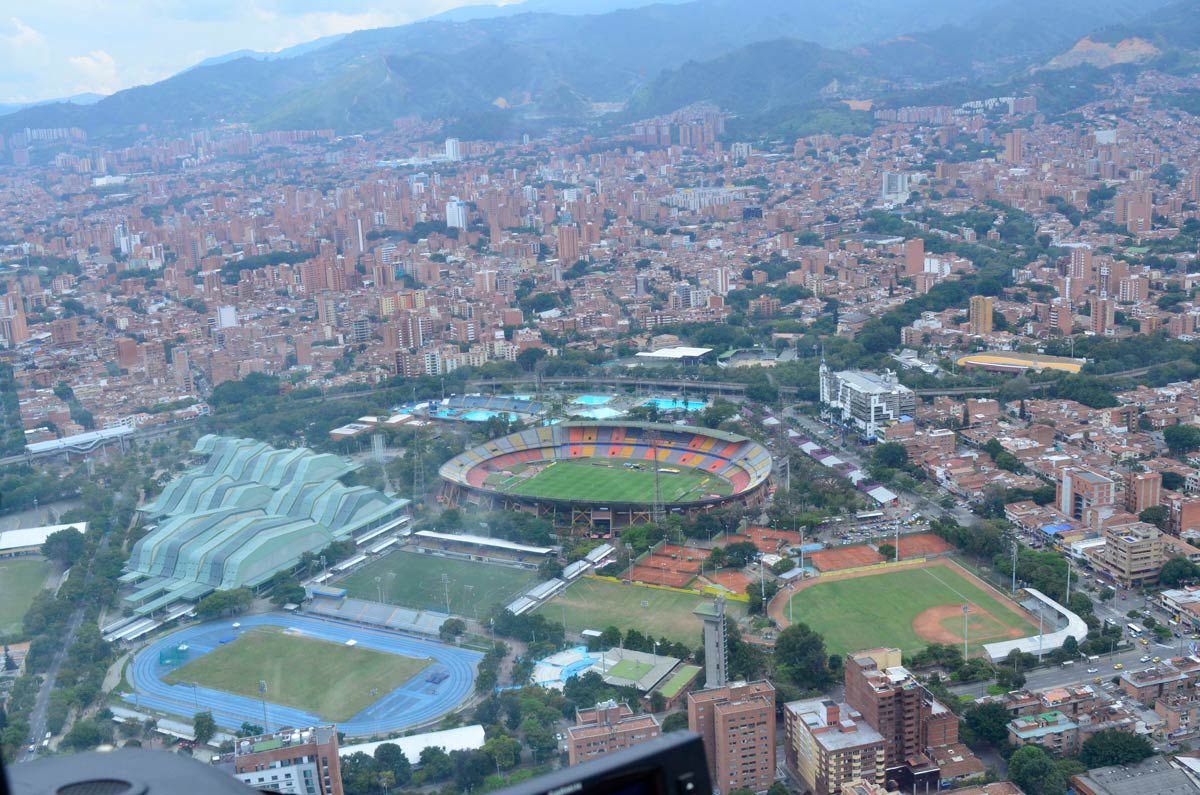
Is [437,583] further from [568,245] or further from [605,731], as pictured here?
[568,245]

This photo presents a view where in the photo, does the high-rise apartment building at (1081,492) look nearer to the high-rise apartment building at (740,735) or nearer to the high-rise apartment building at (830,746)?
the high-rise apartment building at (830,746)

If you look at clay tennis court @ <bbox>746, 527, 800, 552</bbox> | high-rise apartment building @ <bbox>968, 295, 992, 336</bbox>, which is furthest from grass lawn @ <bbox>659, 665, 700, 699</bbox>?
high-rise apartment building @ <bbox>968, 295, 992, 336</bbox>

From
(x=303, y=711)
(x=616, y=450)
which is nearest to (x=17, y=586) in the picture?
(x=303, y=711)

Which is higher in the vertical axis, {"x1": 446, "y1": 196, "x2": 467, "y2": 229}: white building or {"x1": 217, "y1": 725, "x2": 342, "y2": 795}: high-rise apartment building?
{"x1": 446, "y1": 196, "x2": 467, "y2": 229}: white building

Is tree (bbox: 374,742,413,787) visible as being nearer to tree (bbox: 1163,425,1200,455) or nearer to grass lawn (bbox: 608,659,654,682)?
grass lawn (bbox: 608,659,654,682)

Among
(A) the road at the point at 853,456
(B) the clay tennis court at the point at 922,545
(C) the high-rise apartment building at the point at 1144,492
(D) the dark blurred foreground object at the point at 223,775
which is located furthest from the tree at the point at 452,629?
(D) the dark blurred foreground object at the point at 223,775

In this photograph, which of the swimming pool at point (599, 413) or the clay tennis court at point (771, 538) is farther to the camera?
the swimming pool at point (599, 413)
